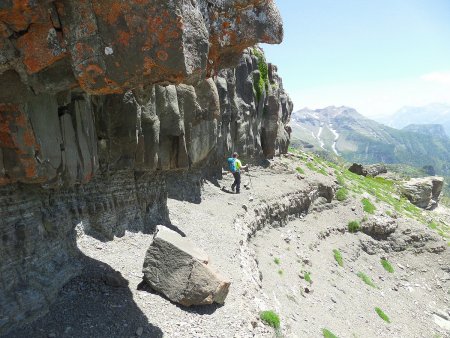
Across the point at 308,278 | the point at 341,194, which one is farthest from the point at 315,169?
the point at 308,278

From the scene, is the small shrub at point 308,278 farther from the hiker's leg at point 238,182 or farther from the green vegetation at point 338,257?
the hiker's leg at point 238,182

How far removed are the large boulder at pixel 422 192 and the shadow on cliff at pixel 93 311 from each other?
276ft

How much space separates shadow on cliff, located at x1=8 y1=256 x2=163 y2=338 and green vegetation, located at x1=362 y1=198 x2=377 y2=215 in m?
44.7

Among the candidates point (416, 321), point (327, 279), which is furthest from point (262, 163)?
point (416, 321)

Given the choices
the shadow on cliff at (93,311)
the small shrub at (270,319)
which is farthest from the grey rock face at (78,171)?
the small shrub at (270,319)

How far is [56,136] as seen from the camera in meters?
14.2

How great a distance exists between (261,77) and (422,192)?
A: 55386 mm

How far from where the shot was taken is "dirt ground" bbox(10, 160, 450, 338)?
14562mm

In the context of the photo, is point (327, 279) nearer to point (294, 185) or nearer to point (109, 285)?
point (294, 185)

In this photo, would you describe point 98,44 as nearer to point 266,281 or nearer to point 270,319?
point 270,319

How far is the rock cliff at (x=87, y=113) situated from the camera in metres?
10.5

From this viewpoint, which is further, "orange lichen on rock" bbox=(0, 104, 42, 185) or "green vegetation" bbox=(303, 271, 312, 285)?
"green vegetation" bbox=(303, 271, 312, 285)

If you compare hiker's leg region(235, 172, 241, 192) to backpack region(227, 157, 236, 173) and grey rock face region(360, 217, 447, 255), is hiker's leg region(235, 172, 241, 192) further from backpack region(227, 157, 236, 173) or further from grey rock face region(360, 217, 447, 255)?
grey rock face region(360, 217, 447, 255)

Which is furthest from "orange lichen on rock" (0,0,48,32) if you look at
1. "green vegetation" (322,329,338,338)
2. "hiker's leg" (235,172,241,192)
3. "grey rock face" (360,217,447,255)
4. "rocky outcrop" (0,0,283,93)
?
"grey rock face" (360,217,447,255)
